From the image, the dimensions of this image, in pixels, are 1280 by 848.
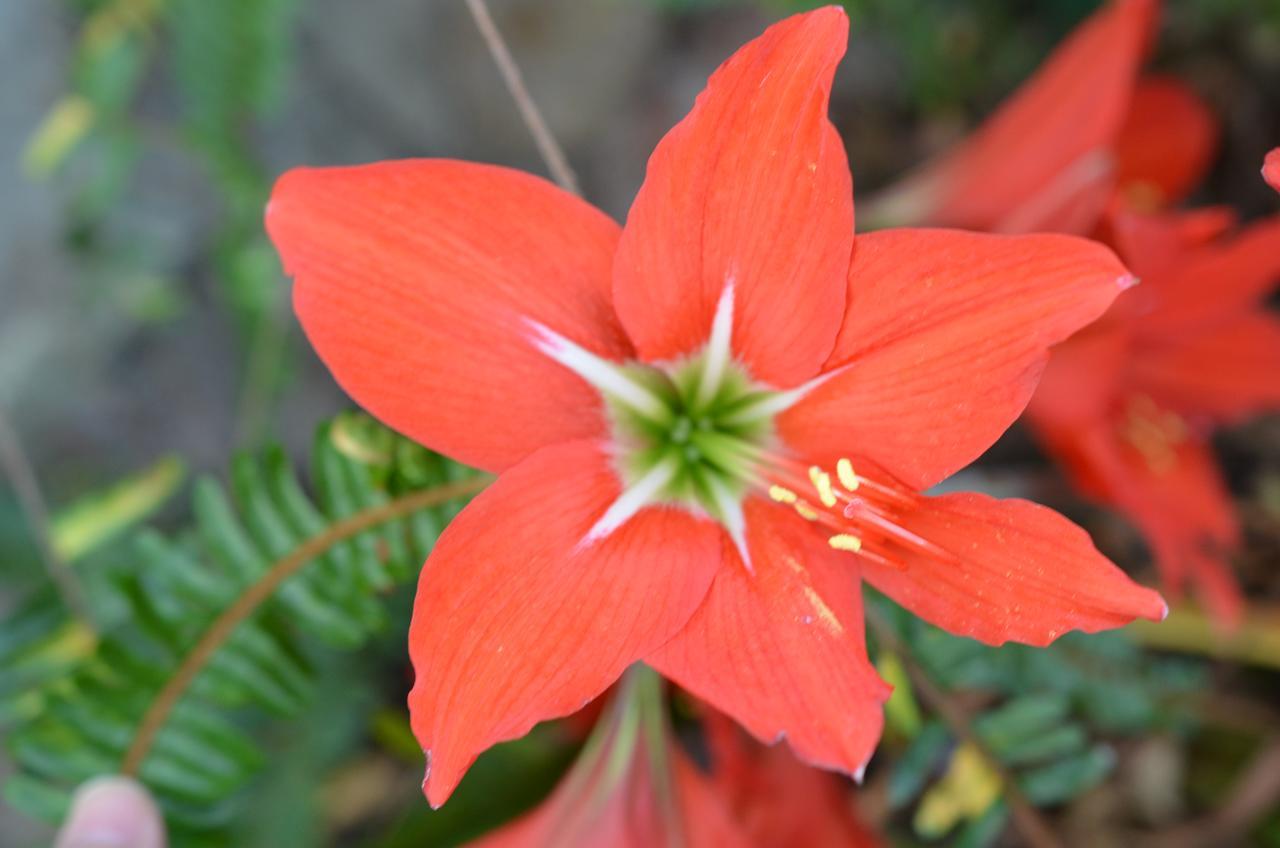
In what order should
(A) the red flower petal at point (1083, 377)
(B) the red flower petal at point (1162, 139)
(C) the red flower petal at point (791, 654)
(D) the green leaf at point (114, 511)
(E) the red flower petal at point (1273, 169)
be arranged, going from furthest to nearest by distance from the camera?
(B) the red flower petal at point (1162, 139), (D) the green leaf at point (114, 511), (A) the red flower petal at point (1083, 377), (C) the red flower petal at point (791, 654), (E) the red flower petal at point (1273, 169)

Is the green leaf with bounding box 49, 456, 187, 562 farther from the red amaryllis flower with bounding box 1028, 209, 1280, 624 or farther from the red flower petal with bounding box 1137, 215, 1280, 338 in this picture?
the red flower petal with bounding box 1137, 215, 1280, 338

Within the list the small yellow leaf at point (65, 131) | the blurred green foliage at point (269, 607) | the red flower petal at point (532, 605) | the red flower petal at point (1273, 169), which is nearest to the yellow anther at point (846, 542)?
the red flower petal at point (532, 605)

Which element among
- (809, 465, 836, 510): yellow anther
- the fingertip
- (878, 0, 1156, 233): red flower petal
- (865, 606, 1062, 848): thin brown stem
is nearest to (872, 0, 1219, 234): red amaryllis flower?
(878, 0, 1156, 233): red flower petal

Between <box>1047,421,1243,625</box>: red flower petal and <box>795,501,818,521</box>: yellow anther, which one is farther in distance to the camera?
<box>1047,421,1243,625</box>: red flower petal

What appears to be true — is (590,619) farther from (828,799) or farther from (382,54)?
(382,54)

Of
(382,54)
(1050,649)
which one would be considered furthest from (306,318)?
(382,54)

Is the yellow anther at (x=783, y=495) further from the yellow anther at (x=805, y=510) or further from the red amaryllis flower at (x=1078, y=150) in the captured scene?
the red amaryllis flower at (x=1078, y=150)
